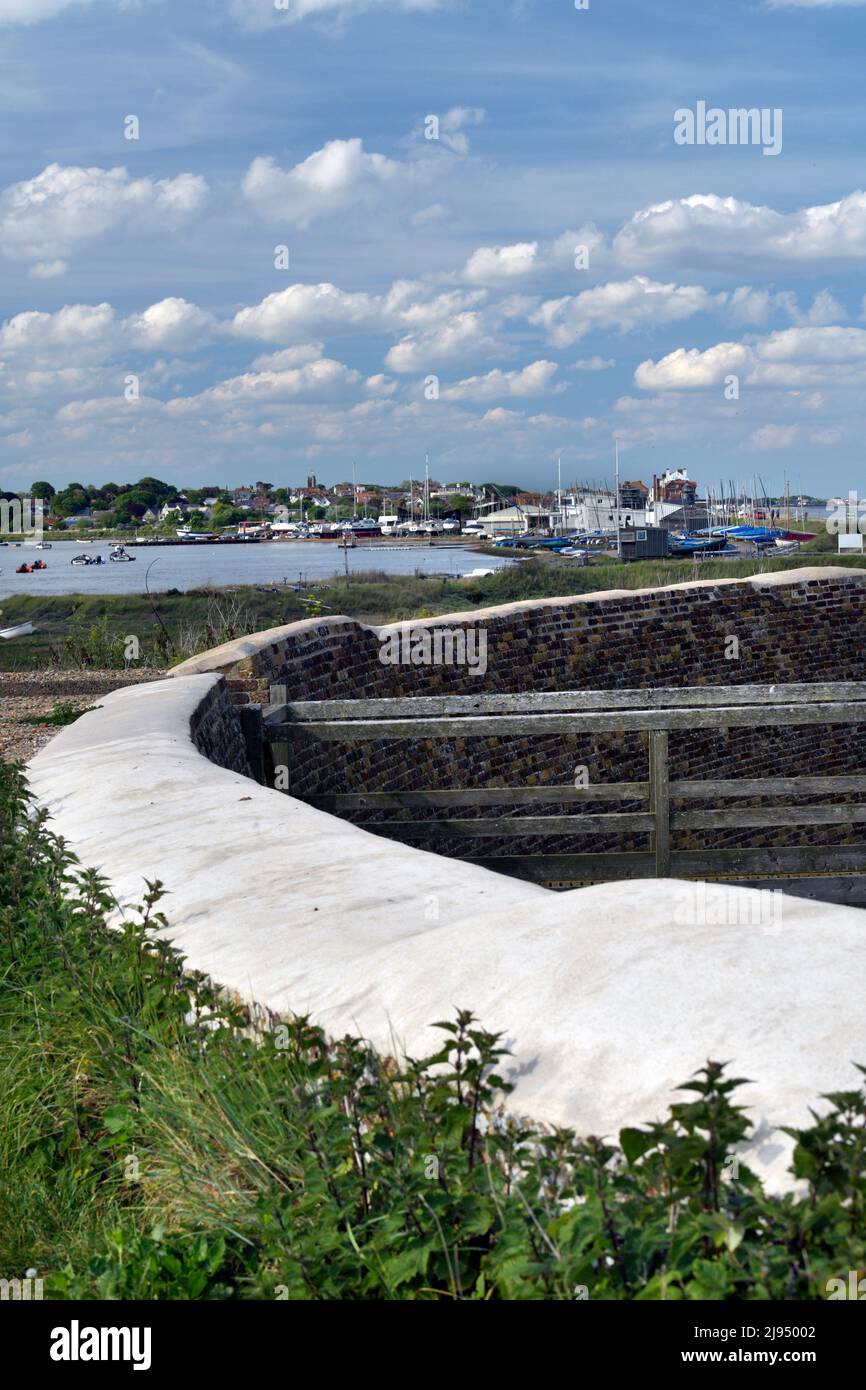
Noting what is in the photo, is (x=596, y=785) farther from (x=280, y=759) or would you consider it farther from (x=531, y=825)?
(x=280, y=759)

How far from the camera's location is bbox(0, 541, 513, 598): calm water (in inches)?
2763

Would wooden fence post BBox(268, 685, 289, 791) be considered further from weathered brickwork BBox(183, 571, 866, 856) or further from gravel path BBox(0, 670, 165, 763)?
gravel path BBox(0, 670, 165, 763)

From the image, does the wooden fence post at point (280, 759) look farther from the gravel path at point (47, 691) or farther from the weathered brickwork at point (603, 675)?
the gravel path at point (47, 691)

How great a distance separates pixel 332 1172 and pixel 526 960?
68 centimetres

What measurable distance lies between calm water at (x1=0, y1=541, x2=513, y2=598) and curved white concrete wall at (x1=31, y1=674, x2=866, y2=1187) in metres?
30.0

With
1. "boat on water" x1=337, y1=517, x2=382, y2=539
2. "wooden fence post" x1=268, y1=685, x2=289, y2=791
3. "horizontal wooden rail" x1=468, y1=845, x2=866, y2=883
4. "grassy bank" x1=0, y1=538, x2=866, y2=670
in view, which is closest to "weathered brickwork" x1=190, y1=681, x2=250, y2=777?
"wooden fence post" x1=268, y1=685, x2=289, y2=791

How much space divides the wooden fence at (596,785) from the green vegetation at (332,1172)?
3.39 metres

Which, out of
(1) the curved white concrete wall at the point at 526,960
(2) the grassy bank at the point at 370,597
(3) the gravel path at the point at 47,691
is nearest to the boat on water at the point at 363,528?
(2) the grassy bank at the point at 370,597

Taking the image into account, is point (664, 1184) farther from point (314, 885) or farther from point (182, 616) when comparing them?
point (182, 616)

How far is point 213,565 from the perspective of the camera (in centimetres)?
10275

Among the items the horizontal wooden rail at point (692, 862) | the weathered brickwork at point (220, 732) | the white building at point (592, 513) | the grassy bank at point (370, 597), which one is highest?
the white building at point (592, 513)

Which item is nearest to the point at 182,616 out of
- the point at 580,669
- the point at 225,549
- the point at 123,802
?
the point at 580,669

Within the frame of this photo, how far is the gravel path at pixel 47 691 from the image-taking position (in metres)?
10.4

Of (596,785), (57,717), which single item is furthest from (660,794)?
(57,717)
